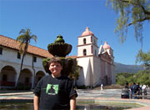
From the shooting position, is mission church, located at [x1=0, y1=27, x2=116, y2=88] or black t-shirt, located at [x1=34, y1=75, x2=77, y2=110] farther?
mission church, located at [x1=0, y1=27, x2=116, y2=88]

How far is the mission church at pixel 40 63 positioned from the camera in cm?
2133

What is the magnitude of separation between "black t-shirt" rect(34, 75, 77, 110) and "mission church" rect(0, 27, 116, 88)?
763 inches

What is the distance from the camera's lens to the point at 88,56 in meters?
34.9

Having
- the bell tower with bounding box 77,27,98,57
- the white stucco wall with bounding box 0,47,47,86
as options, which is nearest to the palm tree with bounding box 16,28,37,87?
the white stucco wall with bounding box 0,47,47,86

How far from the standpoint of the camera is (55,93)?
1987mm

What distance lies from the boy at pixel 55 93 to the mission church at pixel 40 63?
19.3m

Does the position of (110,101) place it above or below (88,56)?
below

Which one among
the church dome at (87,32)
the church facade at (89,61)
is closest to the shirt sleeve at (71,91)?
the church facade at (89,61)

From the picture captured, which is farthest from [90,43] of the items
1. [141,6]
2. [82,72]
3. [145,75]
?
[141,6]

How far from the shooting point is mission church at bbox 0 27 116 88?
2133 centimetres

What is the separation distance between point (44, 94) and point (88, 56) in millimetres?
33083

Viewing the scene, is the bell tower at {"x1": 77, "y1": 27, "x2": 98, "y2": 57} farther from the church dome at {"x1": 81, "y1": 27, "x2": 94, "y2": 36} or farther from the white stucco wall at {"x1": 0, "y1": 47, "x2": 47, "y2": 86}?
the white stucco wall at {"x1": 0, "y1": 47, "x2": 47, "y2": 86}

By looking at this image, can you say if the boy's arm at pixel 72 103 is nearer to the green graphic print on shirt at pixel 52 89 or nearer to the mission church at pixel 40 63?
the green graphic print on shirt at pixel 52 89

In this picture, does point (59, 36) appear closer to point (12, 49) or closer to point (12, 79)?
point (12, 49)
